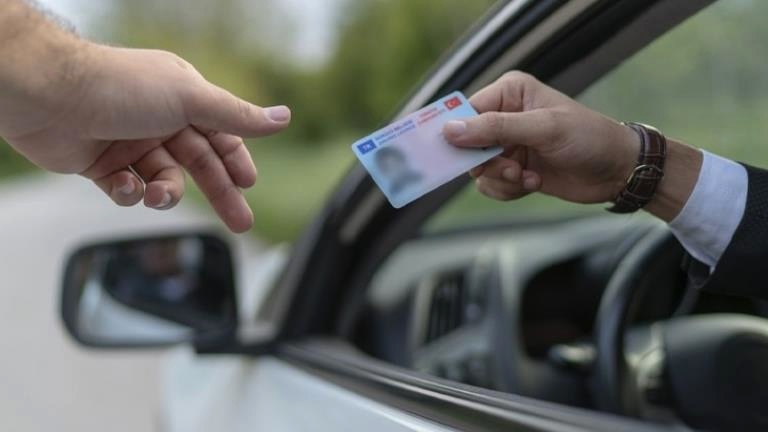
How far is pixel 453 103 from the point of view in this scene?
62.6 inches

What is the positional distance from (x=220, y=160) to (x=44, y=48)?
398 mm

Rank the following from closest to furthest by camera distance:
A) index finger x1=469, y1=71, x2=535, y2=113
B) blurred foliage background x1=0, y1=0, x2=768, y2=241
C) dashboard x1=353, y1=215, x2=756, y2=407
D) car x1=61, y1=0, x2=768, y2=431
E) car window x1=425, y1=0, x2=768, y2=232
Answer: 1. index finger x1=469, y1=71, x2=535, y2=113
2. car x1=61, y1=0, x2=768, y2=431
3. car window x1=425, y1=0, x2=768, y2=232
4. blurred foliage background x1=0, y1=0, x2=768, y2=241
5. dashboard x1=353, y1=215, x2=756, y2=407

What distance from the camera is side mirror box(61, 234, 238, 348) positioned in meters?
2.65

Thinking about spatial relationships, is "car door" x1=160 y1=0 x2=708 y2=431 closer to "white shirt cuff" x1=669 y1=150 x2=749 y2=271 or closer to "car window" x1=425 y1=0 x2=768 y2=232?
"car window" x1=425 y1=0 x2=768 y2=232

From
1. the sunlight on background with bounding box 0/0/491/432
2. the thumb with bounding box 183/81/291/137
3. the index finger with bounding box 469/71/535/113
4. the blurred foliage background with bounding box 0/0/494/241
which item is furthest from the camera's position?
the blurred foliage background with bounding box 0/0/494/241

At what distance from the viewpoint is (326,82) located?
37.9ft

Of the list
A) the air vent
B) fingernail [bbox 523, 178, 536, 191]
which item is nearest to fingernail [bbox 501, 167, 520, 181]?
fingernail [bbox 523, 178, 536, 191]

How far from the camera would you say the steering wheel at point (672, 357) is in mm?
1896

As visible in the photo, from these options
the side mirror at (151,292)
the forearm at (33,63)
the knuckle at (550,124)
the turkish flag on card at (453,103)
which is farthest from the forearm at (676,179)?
the side mirror at (151,292)

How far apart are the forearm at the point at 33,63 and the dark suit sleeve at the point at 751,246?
1133mm

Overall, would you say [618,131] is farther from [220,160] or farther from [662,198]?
[220,160]

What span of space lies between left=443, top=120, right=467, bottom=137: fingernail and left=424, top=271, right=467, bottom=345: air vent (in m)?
1.47

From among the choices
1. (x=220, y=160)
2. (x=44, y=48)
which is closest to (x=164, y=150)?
(x=220, y=160)

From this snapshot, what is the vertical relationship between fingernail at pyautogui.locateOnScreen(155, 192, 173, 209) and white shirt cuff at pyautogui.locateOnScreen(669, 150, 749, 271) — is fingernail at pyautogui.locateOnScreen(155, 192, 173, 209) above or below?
above
